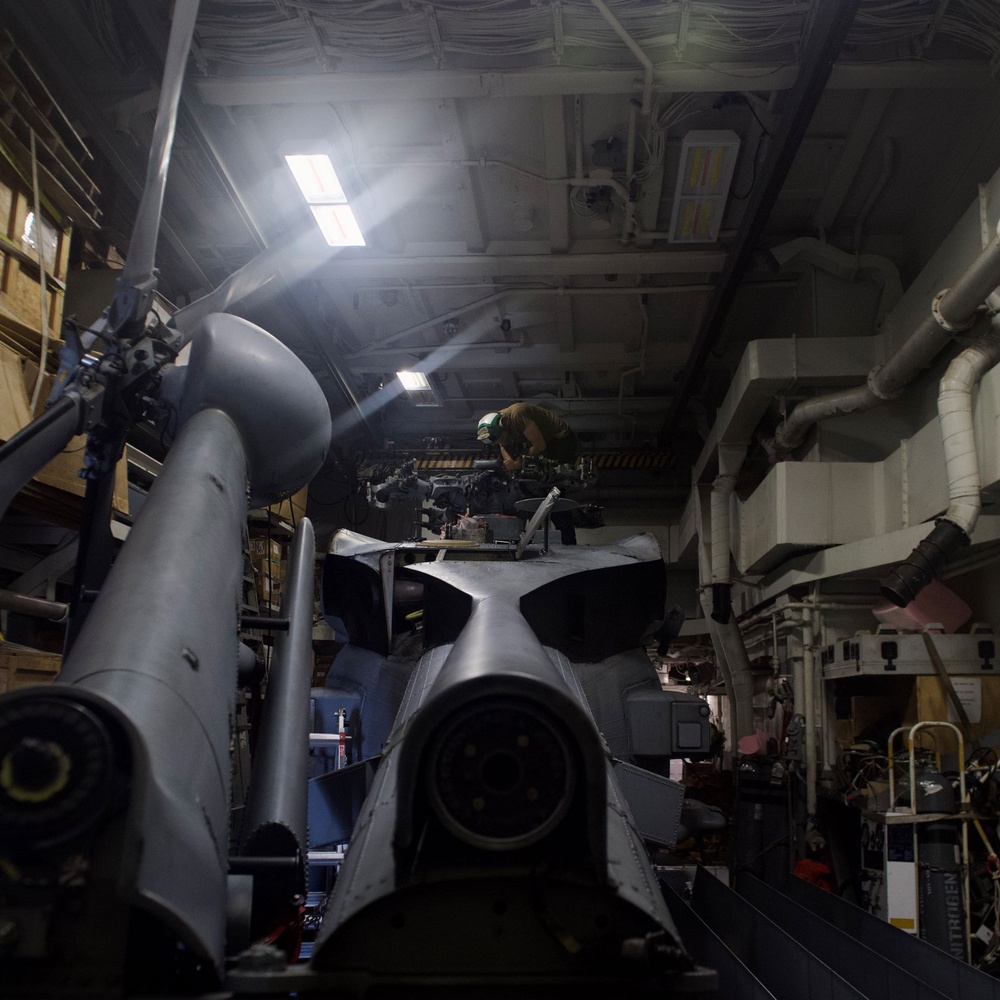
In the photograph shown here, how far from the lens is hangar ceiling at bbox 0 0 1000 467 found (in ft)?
22.3

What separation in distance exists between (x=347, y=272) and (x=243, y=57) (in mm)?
3558

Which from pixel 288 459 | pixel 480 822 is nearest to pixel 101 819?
pixel 480 822

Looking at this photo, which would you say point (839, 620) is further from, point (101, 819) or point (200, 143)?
point (101, 819)

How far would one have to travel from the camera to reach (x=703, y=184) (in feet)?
28.8

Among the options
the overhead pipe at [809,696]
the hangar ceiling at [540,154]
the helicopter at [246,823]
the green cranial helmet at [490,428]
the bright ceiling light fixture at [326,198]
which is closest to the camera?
the helicopter at [246,823]

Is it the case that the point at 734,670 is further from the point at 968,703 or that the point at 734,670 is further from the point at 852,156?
the point at 852,156

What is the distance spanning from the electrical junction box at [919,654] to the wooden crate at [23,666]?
723cm

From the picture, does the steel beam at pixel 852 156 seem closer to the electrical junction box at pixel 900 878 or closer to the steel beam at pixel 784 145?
the steel beam at pixel 784 145

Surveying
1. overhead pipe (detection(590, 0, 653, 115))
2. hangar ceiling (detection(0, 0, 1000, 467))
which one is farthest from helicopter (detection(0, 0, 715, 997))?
overhead pipe (detection(590, 0, 653, 115))

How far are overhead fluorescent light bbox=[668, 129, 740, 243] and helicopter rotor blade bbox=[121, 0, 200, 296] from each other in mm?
5669

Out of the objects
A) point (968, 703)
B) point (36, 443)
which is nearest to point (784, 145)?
point (968, 703)

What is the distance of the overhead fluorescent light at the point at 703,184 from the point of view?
8.22 m

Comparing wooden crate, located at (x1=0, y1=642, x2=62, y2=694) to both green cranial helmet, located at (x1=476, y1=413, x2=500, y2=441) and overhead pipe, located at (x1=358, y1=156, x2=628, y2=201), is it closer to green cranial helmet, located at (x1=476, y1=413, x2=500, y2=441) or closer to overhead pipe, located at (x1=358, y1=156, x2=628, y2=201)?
green cranial helmet, located at (x1=476, y1=413, x2=500, y2=441)

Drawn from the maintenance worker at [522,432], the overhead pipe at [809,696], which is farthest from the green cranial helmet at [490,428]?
the overhead pipe at [809,696]
